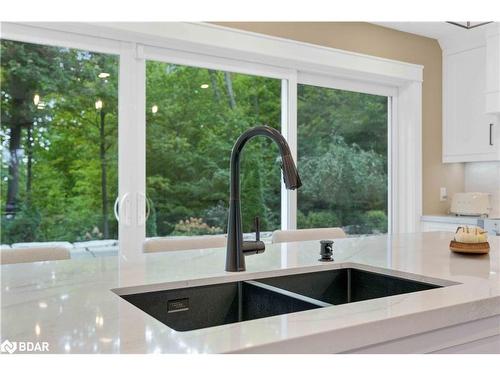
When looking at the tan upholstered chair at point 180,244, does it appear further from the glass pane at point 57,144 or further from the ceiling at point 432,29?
the ceiling at point 432,29

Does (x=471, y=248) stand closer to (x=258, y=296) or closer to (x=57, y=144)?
(x=258, y=296)

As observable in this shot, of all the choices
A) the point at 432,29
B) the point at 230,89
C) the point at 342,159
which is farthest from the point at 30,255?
the point at 432,29


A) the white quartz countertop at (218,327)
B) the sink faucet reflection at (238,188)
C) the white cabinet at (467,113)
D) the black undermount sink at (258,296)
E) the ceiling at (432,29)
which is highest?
the ceiling at (432,29)

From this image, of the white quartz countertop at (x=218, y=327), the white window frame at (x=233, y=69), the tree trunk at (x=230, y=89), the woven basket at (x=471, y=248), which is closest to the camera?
the white quartz countertop at (x=218, y=327)

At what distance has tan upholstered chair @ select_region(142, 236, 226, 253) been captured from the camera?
196 cm

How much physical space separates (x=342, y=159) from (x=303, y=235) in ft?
6.16

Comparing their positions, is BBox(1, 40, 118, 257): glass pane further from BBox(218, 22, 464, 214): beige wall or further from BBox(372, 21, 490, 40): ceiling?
BBox(372, 21, 490, 40): ceiling

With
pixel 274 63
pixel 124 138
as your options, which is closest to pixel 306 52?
pixel 274 63

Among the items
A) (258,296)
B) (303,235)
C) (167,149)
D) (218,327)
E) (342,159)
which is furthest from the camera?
(342,159)

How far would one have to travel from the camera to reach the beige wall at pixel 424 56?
3.83 meters

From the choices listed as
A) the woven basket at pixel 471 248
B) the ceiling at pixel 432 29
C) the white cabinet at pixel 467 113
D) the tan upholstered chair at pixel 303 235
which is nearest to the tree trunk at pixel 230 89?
the tan upholstered chair at pixel 303 235

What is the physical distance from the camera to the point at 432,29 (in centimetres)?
425

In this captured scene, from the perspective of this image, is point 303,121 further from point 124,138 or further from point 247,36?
point 124,138

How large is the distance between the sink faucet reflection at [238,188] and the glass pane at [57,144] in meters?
1.88
